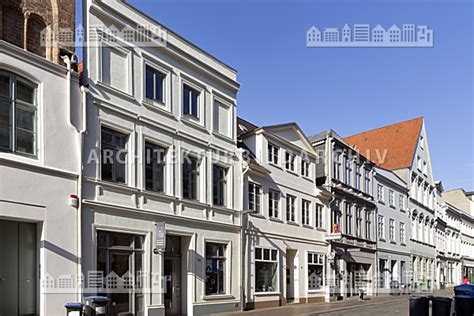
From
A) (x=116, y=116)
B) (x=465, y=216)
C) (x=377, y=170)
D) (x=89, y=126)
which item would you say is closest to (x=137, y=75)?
(x=116, y=116)

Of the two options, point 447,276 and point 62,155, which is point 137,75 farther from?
point 447,276

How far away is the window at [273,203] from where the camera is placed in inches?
1017

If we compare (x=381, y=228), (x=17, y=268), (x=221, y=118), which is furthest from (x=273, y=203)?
(x=381, y=228)

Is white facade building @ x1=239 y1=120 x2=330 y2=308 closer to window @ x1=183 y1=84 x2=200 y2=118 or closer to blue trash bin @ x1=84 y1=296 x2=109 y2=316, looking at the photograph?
window @ x1=183 y1=84 x2=200 y2=118

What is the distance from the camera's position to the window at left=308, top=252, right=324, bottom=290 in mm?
29328

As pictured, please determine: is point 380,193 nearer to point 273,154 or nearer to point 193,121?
point 273,154

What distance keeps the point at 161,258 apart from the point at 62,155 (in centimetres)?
541

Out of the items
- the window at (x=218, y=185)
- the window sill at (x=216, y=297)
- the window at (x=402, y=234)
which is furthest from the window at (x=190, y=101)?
the window at (x=402, y=234)

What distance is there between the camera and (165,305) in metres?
19.2

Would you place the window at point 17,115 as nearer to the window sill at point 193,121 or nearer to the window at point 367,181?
the window sill at point 193,121

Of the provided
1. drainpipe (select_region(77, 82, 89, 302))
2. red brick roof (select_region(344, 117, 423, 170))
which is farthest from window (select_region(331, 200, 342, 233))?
drainpipe (select_region(77, 82, 89, 302))

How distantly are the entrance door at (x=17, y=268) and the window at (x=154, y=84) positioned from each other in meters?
6.60

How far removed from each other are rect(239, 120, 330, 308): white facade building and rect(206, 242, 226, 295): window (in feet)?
5.12

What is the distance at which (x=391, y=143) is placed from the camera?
52875mm
